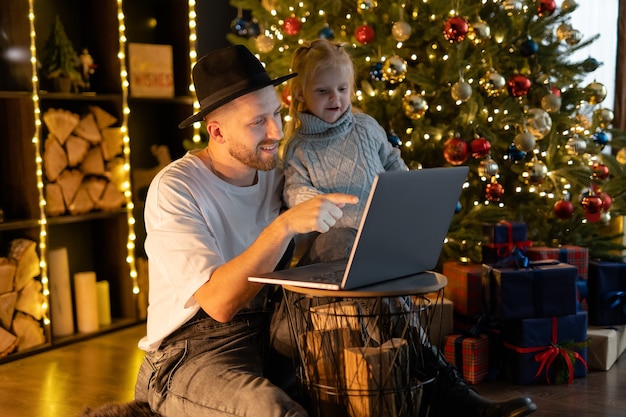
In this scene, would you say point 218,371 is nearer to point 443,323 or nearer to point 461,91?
point 443,323

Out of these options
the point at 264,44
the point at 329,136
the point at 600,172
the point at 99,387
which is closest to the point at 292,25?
the point at 264,44

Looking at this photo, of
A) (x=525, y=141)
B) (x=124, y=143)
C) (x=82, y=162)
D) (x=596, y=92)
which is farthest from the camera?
(x=124, y=143)

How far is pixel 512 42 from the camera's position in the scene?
3750 mm

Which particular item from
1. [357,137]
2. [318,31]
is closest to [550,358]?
[357,137]

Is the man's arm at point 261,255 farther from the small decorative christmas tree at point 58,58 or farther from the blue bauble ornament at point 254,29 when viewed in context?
the blue bauble ornament at point 254,29

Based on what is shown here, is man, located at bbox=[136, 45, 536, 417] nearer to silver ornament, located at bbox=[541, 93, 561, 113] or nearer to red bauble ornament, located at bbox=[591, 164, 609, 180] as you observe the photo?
silver ornament, located at bbox=[541, 93, 561, 113]

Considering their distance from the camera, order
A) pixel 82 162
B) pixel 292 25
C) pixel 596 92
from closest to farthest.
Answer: pixel 292 25
pixel 596 92
pixel 82 162

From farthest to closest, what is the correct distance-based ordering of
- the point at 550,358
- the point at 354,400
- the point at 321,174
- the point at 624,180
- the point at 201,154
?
the point at 624,180 < the point at 550,358 < the point at 321,174 < the point at 201,154 < the point at 354,400

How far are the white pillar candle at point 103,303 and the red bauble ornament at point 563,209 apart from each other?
2.16 metres

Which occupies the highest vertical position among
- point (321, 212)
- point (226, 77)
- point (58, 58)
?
point (58, 58)

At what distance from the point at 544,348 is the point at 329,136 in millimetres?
1137

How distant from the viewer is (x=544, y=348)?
3.05 metres

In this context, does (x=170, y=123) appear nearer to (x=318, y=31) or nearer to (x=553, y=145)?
(x=318, y=31)

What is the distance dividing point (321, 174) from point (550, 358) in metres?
1.14
